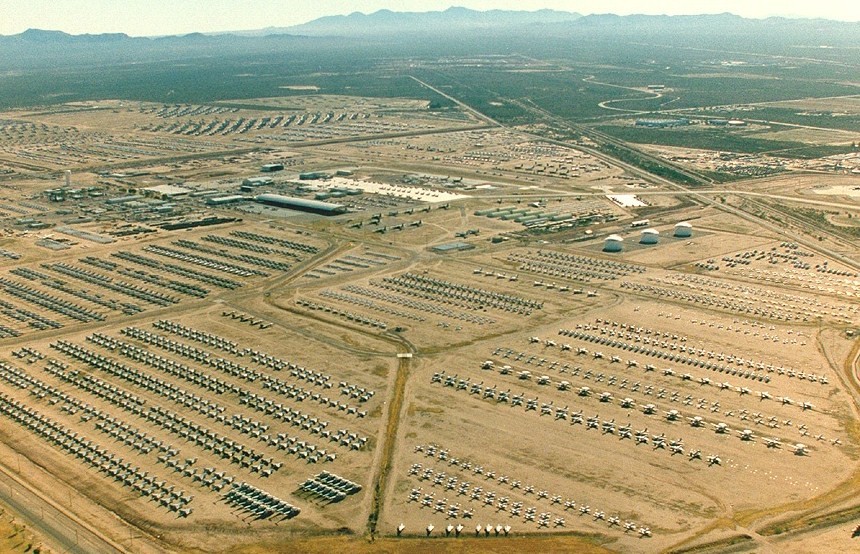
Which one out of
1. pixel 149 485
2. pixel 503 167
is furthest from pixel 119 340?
pixel 503 167

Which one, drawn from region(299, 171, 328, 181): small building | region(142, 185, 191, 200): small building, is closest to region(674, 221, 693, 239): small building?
region(299, 171, 328, 181): small building

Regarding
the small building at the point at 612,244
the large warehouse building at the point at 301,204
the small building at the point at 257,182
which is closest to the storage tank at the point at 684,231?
the small building at the point at 612,244

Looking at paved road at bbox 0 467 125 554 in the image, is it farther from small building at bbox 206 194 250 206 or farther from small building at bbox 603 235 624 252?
small building at bbox 206 194 250 206

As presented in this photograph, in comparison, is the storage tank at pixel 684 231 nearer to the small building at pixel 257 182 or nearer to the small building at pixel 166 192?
the small building at pixel 257 182

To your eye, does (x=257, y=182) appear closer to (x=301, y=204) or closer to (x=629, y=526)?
(x=301, y=204)

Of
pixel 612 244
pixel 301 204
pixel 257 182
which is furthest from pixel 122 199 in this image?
pixel 612 244

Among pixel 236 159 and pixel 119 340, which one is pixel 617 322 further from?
pixel 236 159
